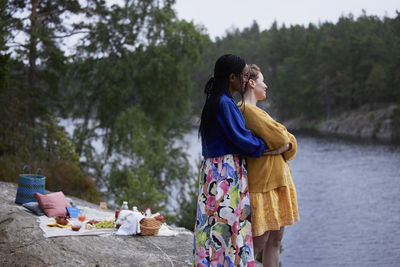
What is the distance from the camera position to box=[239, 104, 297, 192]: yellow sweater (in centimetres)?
256

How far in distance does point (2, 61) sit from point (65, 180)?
8.34 ft

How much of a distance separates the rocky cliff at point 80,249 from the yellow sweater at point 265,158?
5.87ft

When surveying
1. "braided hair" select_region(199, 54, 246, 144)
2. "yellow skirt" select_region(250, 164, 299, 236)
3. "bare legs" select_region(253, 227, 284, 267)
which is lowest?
"bare legs" select_region(253, 227, 284, 267)

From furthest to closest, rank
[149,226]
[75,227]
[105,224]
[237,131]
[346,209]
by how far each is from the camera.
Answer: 1. [346,209]
2. [105,224]
3. [149,226]
4. [75,227]
5. [237,131]

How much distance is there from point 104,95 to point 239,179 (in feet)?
49.9

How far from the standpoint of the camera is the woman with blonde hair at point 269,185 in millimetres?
2561

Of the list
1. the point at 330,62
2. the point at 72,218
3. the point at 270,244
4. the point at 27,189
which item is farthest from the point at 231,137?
the point at 330,62

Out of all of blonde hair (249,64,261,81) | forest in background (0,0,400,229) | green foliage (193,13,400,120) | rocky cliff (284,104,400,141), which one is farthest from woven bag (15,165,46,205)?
green foliage (193,13,400,120)

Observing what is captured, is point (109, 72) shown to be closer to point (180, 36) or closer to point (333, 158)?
point (180, 36)

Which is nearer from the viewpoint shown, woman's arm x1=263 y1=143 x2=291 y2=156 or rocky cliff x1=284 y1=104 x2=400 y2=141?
woman's arm x1=263 y1=143 x2=291 y2=156

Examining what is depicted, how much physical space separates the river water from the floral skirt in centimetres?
1204

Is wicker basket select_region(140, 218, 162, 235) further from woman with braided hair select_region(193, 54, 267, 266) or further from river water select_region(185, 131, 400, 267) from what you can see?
river water select_region(185, 131, 400, 267)

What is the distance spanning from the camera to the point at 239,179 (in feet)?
8.43

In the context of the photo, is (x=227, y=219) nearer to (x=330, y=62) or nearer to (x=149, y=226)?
(x=149, y=226)
